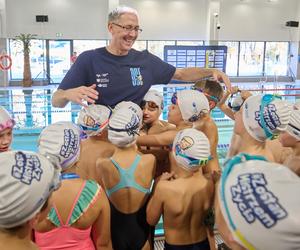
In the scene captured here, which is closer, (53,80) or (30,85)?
(30,85)

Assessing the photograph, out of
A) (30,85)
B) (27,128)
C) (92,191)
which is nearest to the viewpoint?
(92,191)

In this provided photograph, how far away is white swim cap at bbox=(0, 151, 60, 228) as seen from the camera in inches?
49.3

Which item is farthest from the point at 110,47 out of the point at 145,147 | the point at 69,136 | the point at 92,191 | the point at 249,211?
the point at 249,211

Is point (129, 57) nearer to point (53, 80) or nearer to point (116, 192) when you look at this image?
point (116, 192)

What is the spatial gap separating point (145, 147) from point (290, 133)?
39.7 inches

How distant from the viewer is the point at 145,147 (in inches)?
109

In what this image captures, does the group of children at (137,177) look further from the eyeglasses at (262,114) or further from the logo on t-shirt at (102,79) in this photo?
the logo on t-shirt at (102,79)

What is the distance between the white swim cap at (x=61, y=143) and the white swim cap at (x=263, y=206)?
98 centimetres

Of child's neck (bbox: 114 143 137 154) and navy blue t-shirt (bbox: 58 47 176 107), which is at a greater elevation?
navy blue t-shirt (bbox: 58 47 176 107)

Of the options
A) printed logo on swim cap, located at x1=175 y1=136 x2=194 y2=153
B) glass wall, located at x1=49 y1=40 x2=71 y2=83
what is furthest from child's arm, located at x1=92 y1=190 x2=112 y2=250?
glass wall, located at x1=49 y1=40 x2=71 y2=83

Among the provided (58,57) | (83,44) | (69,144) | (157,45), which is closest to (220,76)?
(69,144)

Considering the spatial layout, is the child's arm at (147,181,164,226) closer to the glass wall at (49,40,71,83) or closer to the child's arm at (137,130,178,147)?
the child's arm at (137,130,178,147)

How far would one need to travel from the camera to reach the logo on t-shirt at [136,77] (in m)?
2.83

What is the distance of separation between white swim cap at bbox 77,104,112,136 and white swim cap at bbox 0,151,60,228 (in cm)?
111
